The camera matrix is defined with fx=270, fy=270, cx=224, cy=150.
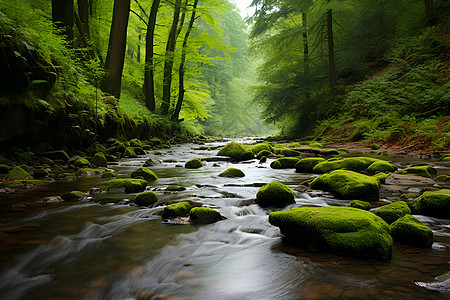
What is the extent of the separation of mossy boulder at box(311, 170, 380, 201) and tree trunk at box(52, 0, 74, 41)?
8850 mm

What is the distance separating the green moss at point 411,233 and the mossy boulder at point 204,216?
183 cm

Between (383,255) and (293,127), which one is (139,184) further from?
(293,127)

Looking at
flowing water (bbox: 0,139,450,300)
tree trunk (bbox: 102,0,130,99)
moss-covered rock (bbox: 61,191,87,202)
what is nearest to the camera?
flowing water (bbox: 0,139,450,300)

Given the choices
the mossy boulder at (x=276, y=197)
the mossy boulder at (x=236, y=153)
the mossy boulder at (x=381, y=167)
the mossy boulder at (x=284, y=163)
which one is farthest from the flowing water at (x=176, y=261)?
the mossy boulder at (x=236, y=153)

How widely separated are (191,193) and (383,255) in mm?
2920

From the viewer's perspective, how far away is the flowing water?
1.83 m

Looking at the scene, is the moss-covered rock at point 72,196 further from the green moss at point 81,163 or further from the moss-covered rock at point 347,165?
the moss-covered rock at point 347,165

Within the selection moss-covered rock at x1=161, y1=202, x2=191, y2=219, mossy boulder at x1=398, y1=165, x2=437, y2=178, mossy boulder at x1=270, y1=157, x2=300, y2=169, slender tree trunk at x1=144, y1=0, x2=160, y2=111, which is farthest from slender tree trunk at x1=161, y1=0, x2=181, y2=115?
mossy boulder at x1=398, y1=165, x2=437, y2=178

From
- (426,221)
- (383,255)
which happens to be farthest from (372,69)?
(383,255)

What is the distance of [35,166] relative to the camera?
5.28 meters

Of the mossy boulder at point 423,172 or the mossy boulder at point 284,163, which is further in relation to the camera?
the mossy boulder at point 284,163

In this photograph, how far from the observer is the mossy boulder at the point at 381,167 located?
206 inches

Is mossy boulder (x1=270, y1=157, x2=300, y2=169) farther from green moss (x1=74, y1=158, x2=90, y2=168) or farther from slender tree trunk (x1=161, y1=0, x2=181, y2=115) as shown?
slender tree trunk (x1=161, y1=0, x2=181, y2=115)

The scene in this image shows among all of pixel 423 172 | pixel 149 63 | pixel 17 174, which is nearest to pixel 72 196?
pixel 17 174
